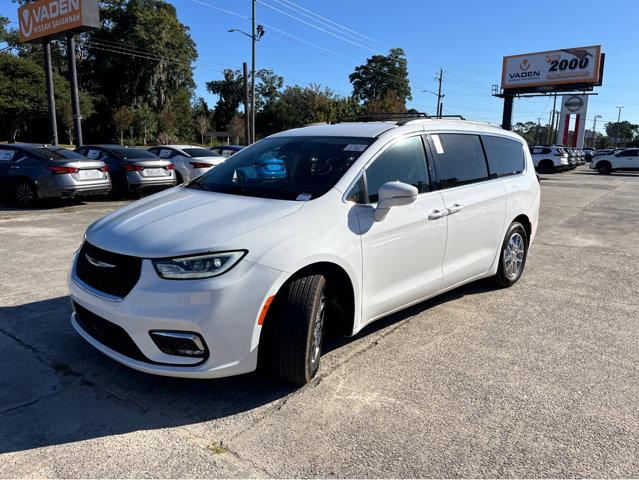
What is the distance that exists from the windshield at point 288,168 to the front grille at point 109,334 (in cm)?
129

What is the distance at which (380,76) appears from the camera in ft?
277

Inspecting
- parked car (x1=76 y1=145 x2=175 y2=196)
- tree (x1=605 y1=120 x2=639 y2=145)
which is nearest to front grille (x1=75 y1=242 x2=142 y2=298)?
parked car (x1=76 y1=145 x2=175 y2=196)

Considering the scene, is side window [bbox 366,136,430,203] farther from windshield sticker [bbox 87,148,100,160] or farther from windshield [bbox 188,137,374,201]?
windshield sticker [bbox 87,148,100,160]

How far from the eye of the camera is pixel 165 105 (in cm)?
5562

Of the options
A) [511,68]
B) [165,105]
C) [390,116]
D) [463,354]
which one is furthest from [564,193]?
[165,105]

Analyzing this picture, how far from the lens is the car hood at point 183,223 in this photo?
2871mm

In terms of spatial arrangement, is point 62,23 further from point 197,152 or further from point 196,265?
point 196,265

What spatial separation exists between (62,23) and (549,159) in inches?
1045

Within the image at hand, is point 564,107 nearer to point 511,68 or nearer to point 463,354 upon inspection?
point 511,68

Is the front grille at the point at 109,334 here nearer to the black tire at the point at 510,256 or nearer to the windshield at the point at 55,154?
the black tire at the point at 510,256

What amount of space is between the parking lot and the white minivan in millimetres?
293

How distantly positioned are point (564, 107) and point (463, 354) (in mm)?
65415

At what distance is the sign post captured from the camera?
18.7m

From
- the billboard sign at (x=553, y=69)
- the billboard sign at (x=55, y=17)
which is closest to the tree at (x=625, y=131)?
the billboard sign at (x=553, y=69)
